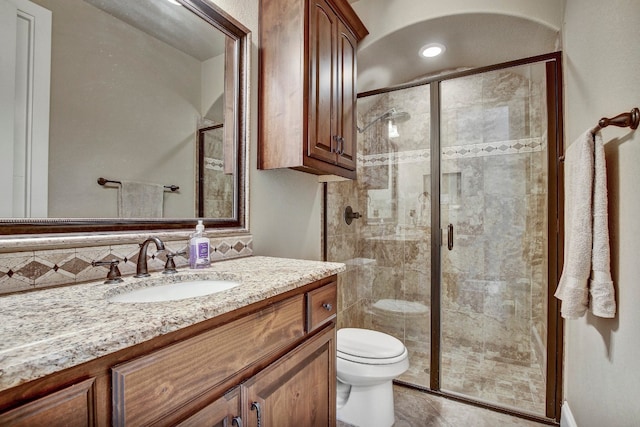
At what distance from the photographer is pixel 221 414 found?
69 cm

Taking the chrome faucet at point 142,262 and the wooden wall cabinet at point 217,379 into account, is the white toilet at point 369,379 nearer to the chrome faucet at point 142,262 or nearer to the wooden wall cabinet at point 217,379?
the wooden wall cabinet at point 217,379

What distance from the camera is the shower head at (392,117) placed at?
2.45m

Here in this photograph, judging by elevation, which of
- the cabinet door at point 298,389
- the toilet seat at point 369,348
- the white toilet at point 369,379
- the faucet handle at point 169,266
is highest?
the faucet handle at point 169,266

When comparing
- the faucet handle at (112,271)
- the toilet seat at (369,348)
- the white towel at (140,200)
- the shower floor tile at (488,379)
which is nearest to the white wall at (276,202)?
the white towel at (140,200)

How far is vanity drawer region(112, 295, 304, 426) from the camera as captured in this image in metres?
0.52

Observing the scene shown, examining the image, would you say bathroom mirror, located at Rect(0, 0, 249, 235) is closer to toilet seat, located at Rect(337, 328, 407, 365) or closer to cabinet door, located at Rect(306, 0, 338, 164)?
cabinet door, located at Rect(306, 0, 338, 164)

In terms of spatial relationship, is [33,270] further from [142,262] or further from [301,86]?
[301,86]

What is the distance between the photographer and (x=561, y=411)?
1672 mm

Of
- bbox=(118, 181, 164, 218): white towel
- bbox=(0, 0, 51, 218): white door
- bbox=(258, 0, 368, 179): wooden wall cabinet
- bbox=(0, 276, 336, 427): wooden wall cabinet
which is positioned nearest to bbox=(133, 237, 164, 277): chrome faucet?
bbox=(118, 181, 164, 218): white towel

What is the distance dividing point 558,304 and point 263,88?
6.53 feet

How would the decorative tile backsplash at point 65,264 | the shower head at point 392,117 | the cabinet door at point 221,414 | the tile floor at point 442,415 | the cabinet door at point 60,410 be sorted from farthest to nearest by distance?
the shower head at point 392,117 < the tile floor at point 442,415 < the decorative tile backsplash at point 65,264 < the cabinet door at point 221,414 < the cabinet door at point 60,410

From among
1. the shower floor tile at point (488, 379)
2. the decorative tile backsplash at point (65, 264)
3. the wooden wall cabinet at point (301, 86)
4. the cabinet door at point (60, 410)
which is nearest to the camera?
the cabinet door at point (60, 410)

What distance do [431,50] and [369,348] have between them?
2043 mm

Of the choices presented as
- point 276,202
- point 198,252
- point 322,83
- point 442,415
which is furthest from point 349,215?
point 198,252
